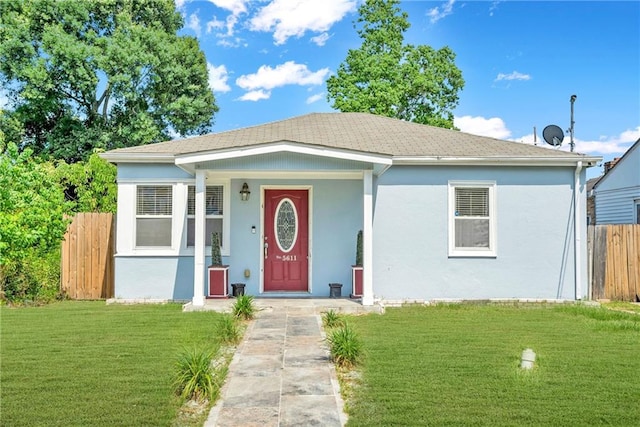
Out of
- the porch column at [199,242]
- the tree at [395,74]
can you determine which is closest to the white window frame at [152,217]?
the porch column at [199,242]

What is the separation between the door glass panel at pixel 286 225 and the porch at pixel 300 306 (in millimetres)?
1293

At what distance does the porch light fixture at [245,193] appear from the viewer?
9.70m

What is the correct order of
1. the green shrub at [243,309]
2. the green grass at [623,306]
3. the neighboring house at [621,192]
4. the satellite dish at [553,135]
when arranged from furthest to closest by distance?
1. the neighboring house at [621,192]
2. the satellite dish at [553,135]
3. the green grass at [623,306]
4. the green shrub at [243,309]

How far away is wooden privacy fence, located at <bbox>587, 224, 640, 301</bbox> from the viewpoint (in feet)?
33.2

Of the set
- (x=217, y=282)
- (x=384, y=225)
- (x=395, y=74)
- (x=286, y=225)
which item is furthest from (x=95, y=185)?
(x=395, y=74)

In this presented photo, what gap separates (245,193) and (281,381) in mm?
5619

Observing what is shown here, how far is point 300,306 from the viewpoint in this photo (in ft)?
28.0

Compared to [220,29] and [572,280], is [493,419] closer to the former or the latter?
[572,280]

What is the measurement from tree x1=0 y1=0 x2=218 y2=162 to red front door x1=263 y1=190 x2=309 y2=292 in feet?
41.2

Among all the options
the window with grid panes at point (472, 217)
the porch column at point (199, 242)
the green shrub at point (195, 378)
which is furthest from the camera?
the window with grid panes at point (472, 217)

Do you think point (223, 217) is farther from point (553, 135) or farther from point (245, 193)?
point (553, 135)

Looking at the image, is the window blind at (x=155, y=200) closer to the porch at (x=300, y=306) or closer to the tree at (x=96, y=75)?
the porch at (x=300, y=306)

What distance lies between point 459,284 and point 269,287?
397cm

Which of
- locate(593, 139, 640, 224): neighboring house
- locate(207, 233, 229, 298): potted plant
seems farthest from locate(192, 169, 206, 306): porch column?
locate(593, 139, 640, 224): neighboring house
